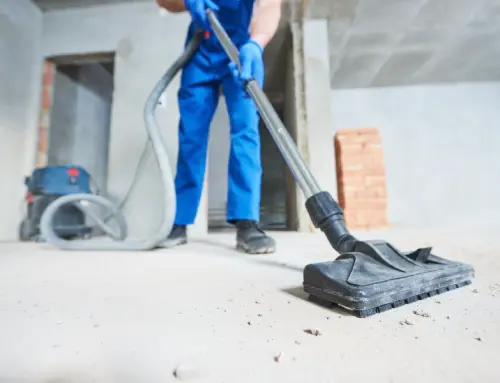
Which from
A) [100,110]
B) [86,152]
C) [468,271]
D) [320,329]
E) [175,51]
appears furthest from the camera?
[100,110]

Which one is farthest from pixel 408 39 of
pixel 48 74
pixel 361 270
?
pixel 48 74

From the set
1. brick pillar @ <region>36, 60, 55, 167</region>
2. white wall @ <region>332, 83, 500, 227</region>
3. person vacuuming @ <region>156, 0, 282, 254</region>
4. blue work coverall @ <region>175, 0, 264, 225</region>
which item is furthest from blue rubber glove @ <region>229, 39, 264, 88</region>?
white wall @ <region>332, 83, 500, 227</region>

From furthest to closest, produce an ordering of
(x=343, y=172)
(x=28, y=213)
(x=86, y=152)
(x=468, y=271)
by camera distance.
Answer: (x=86, y=152)
(x=343, y=172)
(x=28, y=213)
(x=468, y=271)

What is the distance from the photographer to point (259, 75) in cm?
105

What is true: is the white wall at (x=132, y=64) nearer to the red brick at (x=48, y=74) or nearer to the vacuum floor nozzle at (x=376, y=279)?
the red brick at (x=48, y=74)

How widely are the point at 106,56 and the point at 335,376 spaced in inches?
112

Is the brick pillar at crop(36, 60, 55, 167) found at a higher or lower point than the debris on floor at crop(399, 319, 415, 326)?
higher

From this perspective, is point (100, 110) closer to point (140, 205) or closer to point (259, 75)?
point (140, 205)

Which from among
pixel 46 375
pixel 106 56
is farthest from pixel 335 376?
pixel 106 56

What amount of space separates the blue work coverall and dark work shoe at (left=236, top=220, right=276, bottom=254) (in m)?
0.03

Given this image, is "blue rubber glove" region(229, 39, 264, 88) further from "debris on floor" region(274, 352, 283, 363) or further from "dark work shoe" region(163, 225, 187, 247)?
"debris on floor" region(274, 352, 283, 363)

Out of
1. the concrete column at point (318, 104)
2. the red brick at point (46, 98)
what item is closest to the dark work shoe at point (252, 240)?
the concrete column at point (318, 104)

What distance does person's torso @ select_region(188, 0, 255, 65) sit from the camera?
1.18m

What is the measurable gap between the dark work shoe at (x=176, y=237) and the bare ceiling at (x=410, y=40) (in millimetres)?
2245
